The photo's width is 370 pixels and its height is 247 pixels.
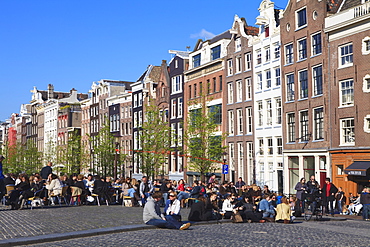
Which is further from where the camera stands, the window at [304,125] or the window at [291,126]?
the window at [291,126]

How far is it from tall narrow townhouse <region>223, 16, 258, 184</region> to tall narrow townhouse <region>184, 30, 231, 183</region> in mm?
1189

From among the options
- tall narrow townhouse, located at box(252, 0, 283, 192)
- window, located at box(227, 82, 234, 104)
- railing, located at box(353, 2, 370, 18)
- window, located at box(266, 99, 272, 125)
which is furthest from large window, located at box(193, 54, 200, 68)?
A: railing, located at box(353, 2, 370, 18)

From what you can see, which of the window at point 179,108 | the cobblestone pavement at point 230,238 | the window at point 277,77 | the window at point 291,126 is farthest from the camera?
the window at point 179,108

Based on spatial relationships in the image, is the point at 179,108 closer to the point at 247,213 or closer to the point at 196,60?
the point at 196,60

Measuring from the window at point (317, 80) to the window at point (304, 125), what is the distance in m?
2.10

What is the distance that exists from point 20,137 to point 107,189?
107472 mm

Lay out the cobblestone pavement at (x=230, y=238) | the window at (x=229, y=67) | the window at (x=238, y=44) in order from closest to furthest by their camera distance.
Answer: the cobblestone pavement at (x=230, y=238) < the window at (x=238, y=44) < the window at (x=229, y=67)

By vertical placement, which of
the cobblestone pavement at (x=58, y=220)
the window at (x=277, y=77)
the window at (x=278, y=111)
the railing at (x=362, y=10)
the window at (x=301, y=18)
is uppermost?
the window at (x=301, y=18)

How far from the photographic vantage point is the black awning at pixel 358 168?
35188 mm

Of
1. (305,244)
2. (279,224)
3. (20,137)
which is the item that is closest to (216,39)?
(279,224)

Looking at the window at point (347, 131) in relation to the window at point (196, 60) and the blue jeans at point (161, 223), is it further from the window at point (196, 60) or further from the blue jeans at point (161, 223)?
the window at point (196, 60)

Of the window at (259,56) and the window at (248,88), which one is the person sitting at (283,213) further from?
the window at (248,88)

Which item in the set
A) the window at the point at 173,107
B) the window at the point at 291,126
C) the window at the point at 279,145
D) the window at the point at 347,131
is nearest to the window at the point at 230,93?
the window at the point at 279,145

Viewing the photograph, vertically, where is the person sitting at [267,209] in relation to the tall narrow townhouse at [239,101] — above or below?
below
